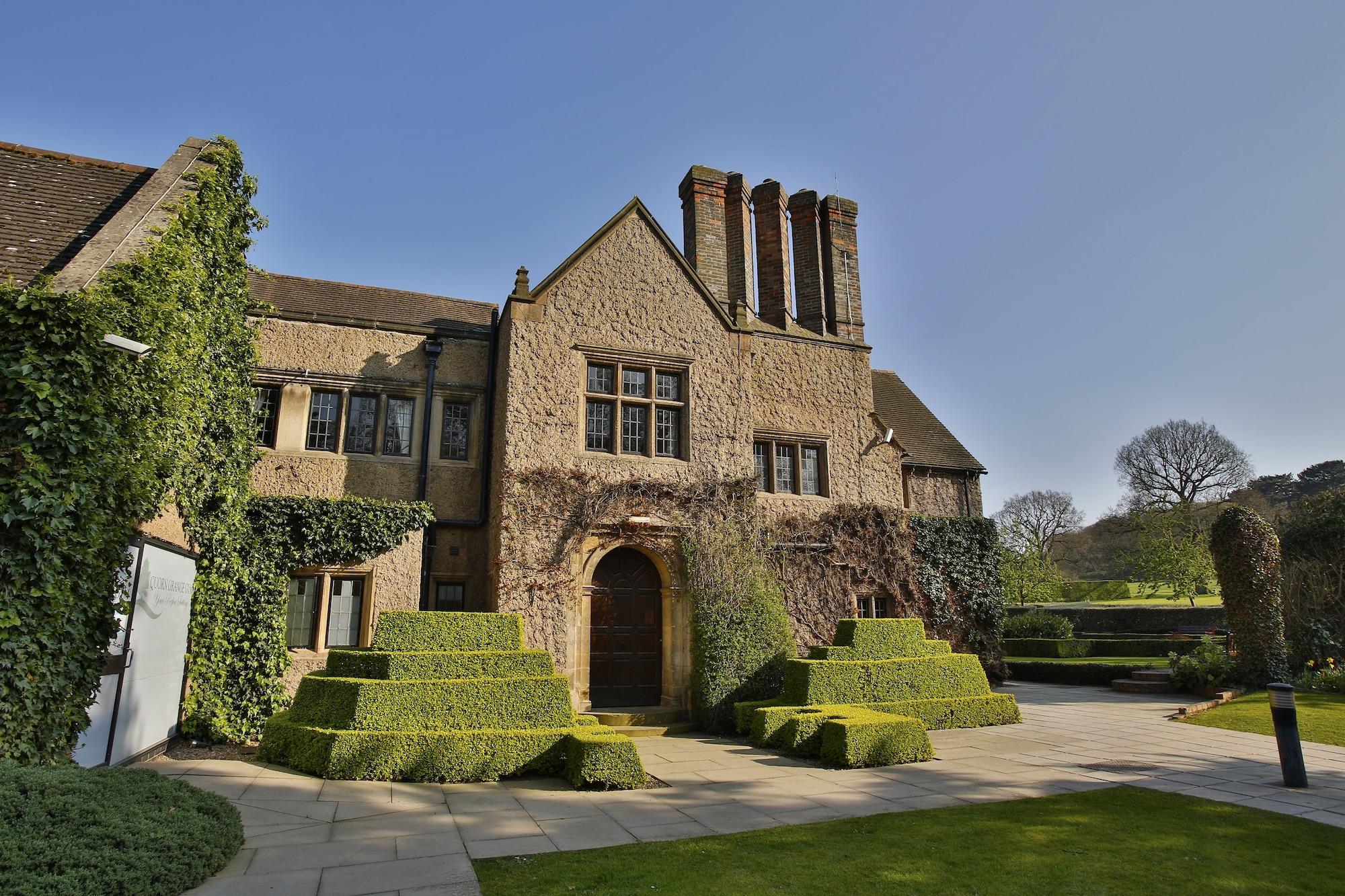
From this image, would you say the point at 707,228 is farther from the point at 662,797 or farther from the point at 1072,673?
the point at 1072,673

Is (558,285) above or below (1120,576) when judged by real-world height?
above

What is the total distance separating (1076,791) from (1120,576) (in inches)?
2182

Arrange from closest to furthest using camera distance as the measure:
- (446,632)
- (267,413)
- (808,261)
Result: (446,632) → (267,413) → (808,261)

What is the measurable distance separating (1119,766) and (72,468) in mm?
12077

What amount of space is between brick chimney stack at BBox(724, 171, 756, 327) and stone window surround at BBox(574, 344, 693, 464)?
3637 mm

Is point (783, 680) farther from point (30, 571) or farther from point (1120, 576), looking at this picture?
point (1120, 576)

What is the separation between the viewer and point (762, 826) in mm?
6832

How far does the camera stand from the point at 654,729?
1244cm

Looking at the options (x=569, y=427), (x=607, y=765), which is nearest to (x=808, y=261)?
(x=569, y=427)

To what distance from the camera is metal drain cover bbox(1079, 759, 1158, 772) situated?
928cm

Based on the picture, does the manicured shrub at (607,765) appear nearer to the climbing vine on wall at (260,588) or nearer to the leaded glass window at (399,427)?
the climbing vine on wall at (260,588)

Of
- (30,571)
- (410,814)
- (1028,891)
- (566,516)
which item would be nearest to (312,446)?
(566,516)

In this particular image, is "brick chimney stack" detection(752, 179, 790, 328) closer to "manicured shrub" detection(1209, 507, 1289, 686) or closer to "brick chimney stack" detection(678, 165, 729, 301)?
"brick chimney stack" detection(678, 165, 729, 301)

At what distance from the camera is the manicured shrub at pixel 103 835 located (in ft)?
14.1
